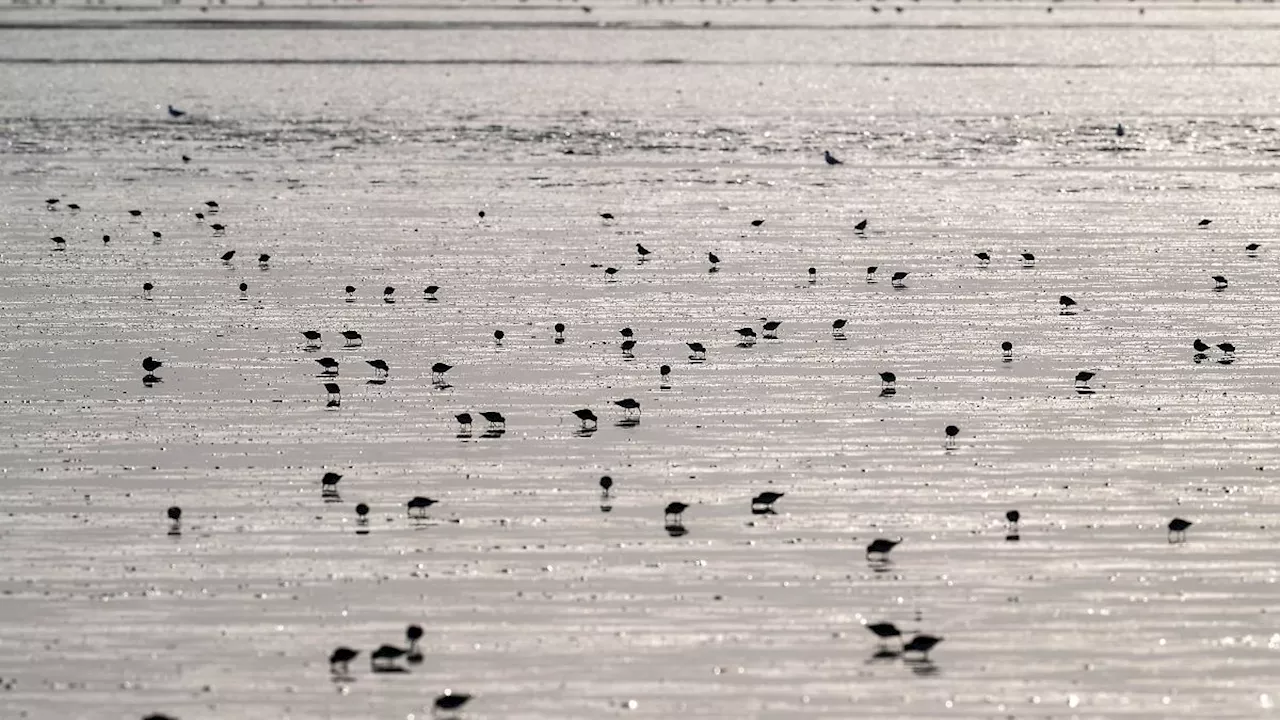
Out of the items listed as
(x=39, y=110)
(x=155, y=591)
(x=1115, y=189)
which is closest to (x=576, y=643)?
(x=155, y=591)

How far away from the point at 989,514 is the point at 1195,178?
38.2m

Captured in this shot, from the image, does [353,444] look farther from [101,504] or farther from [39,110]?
[39,110]

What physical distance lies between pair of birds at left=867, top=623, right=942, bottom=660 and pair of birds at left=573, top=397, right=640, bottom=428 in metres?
10.2

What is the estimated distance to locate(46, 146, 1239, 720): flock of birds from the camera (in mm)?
20172

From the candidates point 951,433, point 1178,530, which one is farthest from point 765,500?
point 951,433

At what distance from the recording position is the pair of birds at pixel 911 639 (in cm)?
2028

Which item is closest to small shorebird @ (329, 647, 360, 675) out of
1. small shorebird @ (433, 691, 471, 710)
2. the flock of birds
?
the flock of birds

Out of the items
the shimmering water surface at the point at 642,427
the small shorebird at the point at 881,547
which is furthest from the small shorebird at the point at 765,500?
the small shorebird at the point at 881,547

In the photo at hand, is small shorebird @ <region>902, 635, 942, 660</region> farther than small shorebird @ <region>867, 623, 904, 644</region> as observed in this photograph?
No

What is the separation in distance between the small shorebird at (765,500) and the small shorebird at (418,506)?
366 cm

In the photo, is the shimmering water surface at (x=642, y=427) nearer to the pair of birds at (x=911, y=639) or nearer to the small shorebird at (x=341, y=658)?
the pair of birds at (x=911, y=639)

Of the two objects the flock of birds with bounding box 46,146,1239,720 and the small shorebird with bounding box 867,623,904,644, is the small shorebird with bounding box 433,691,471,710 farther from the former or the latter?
the small shorebird with bounding box 867,623,904,644

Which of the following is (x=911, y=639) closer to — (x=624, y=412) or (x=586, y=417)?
(x=586, y=417)

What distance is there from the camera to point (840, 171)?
209 ft
